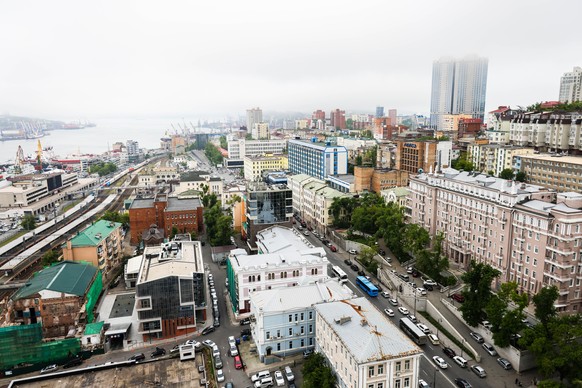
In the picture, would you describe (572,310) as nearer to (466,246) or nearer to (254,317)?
(466,246)

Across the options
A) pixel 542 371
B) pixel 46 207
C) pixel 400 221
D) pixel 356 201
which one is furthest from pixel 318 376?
pixel 46 207

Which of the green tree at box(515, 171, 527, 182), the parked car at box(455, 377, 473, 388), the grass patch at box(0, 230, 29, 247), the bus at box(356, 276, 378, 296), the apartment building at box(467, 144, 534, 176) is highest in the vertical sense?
the apartment building at box(467, 144, 534, 176)

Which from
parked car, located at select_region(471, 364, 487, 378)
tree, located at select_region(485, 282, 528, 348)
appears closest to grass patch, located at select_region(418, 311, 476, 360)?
parked car, located at select_region(471, 364, 487, 378)

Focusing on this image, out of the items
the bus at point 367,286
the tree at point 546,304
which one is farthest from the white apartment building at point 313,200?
the tree at point 546,304

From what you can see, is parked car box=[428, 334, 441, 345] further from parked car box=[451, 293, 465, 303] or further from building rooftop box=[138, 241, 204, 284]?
building rooftop box=[138, 241, 204, 284]

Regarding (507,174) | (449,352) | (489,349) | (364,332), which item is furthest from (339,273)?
(507,174)

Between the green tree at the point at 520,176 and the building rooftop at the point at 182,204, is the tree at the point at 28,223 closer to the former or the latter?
the building rooftop at the point at 182,204
